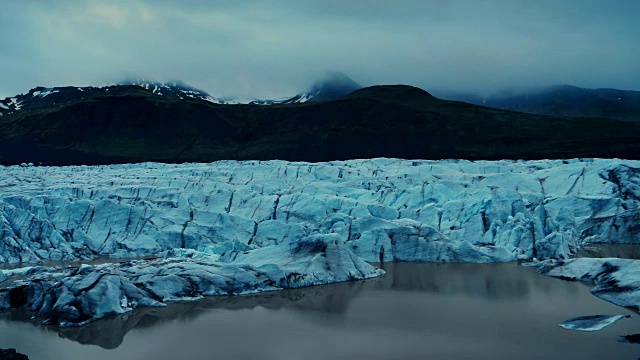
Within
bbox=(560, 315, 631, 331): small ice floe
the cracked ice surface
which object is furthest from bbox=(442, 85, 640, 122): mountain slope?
bbox=(560, 315, 631, 331): small ice floe

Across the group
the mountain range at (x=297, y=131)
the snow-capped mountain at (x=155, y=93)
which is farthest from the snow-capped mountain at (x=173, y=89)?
the mountain range at (x=297, y=131)

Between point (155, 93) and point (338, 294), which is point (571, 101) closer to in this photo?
point (155, 93)

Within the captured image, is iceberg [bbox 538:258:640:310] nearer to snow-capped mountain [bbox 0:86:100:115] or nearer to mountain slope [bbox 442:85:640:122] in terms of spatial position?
snow-capped mountain [bbox 0:86:100:115]

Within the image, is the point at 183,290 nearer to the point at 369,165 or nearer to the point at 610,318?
the point at 610,318

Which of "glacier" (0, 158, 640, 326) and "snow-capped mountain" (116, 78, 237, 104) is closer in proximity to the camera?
"glacier" (0, 158, 640, 326)

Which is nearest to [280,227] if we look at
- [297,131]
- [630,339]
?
[630,339]

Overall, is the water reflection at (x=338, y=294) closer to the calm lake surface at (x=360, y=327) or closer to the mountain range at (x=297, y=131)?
the calm lake surface at (x=360, y=327)
